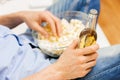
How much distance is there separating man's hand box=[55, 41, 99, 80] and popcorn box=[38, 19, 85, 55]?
0.62 feet

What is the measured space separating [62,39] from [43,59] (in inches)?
4.8

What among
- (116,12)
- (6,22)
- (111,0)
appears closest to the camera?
(6,22)

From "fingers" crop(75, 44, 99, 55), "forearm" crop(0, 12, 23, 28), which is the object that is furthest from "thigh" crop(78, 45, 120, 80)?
"forearm" crop(0, 12, 23, 28)

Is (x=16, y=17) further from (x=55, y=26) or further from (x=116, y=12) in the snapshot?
(x=116, y=12)

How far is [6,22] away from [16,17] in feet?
0.21

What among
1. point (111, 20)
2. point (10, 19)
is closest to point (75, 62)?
point (10, 19)

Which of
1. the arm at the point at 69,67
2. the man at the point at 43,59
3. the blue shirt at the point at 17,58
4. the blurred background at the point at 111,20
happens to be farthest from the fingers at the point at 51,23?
the blurred background at the point at 111,20

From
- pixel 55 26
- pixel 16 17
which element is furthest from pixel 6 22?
pixel 55 26

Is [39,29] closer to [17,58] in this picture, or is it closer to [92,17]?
[17,58]

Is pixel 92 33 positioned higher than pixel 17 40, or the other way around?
pixel 92 33

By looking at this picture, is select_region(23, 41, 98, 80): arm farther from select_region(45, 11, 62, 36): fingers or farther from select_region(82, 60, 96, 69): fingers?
select_region(45, 11, 62, 36): fingers

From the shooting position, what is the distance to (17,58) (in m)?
0.97

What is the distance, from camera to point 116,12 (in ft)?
6.79

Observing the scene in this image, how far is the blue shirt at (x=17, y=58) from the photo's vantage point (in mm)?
909
